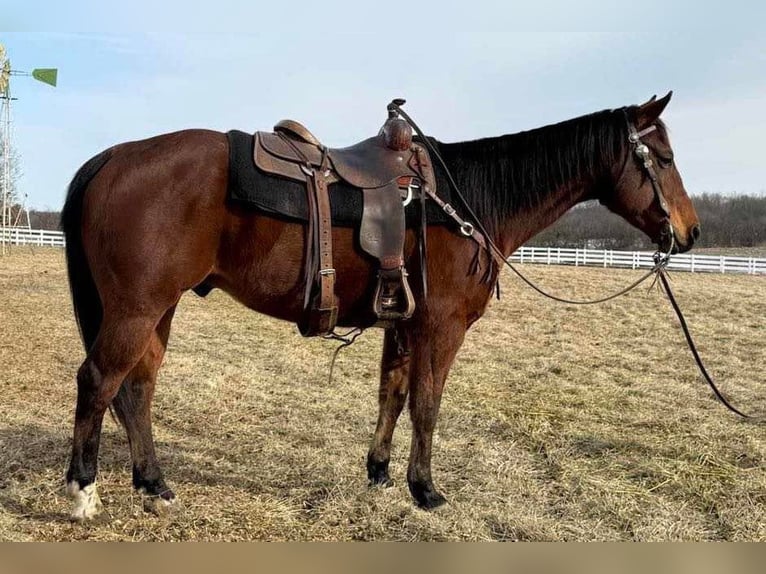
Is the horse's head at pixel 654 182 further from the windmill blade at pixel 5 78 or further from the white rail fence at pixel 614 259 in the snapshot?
the white rail fence at pixel 614 259

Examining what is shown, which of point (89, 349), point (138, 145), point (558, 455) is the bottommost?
point (558, 455)

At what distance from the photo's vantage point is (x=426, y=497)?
3371 mm

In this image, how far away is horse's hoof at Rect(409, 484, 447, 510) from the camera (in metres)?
3.36

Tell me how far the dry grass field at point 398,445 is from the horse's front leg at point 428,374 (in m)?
0.16

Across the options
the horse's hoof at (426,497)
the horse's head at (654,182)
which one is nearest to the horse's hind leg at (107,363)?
the horse's hoof at (426,497)

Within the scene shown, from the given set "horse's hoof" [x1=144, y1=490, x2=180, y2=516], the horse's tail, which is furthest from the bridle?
"horse's hoof" [x1=144, y1=490, x2=180, y2=516]

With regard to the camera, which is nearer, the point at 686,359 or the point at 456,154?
the point at 456,154

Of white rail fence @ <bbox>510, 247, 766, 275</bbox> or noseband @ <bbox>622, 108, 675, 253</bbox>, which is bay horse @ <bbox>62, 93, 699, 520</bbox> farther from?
white rail fence @ <bbox>510, 247, 766, 275</bbox>

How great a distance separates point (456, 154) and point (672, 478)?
8.76ft

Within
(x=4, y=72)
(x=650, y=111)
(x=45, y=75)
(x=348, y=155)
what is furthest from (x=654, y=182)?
(x=4, y=72)

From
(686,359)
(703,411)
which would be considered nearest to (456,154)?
(703,411)

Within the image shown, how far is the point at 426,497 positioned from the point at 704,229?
789 inches

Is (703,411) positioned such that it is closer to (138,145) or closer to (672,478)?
(672,478)

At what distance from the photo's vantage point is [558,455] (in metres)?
4.36
